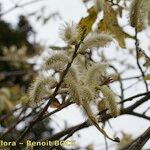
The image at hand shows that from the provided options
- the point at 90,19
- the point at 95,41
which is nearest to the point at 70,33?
the point at 95,41

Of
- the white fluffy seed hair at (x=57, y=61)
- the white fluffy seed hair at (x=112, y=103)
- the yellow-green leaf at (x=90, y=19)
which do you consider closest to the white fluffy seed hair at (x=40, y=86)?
the white fluffy seed hair at (x=57, y=61)

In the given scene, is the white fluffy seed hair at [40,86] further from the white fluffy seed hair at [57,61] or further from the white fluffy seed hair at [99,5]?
the white fluffy seed hair at [99,5]

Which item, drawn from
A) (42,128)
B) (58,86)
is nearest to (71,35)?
(58,86)

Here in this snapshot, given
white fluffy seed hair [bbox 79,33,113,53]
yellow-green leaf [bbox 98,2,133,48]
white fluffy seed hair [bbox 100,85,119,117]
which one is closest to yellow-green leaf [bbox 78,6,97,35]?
yellow-green leaf [bbox 98,2,133,48]

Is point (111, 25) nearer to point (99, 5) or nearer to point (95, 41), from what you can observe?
point (99, 5)

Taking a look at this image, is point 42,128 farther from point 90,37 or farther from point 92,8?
point 90,37

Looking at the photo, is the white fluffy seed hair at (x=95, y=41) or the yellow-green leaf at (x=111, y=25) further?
the yellow-green leaf at (x=111, y=25)
